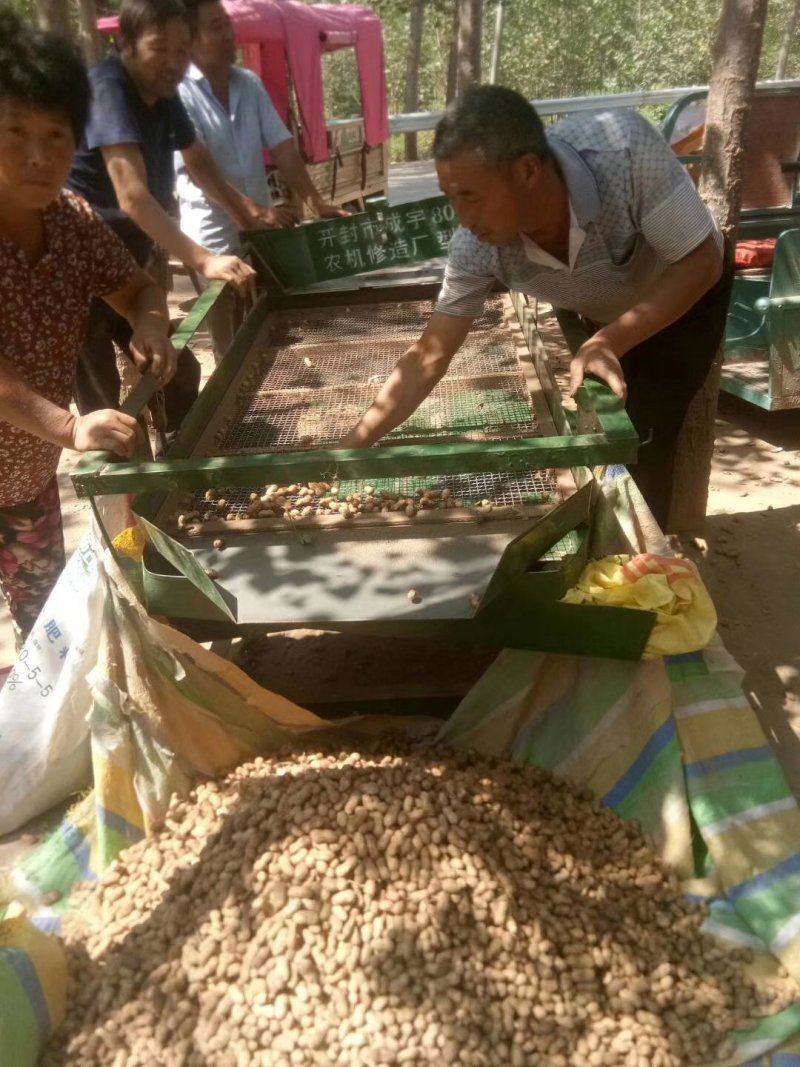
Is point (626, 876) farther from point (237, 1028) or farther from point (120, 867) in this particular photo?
point (120, 867)

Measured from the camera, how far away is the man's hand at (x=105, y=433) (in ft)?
6.95

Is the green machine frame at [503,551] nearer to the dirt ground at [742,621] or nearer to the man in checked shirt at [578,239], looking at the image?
the man in checked shirt at [578,239]

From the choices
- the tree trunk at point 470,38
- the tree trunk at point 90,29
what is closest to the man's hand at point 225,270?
the tree trunk at point 90,29

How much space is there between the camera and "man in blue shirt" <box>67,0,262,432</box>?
3.25 meters

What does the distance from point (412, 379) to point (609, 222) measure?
0.73 metres

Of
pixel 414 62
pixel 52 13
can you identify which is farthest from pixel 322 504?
pixel 414 62

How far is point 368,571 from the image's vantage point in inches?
95.2

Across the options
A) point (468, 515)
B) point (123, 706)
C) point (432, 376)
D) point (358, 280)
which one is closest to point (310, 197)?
point (358, 280)

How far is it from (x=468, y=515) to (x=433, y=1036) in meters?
1.39

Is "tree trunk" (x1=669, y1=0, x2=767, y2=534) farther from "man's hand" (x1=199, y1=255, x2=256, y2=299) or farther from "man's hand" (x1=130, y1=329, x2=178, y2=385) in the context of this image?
"man's hand" (x1=130, y1=329, x2=178, y2=385)

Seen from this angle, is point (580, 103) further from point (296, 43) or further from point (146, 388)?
point (146, 388)

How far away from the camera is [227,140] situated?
4660 millimetres

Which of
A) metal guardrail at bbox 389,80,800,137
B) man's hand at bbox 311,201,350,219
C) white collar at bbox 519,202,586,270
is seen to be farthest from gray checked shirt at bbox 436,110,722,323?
metal guardrail at bbox 389,80,800,137

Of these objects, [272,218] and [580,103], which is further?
[580,103]
